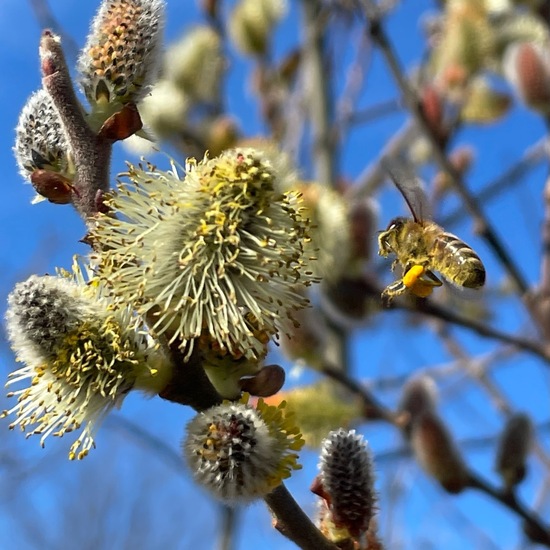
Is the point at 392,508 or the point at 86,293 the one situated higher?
Answer: the point at 86,293

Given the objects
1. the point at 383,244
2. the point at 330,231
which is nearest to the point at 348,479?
the point at 383,244

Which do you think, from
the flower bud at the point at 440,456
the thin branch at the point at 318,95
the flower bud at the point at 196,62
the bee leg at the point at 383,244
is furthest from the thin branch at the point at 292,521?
the thin branch at the point at 318,95

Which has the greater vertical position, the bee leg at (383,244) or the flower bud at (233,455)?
the flower bud at (233,455)

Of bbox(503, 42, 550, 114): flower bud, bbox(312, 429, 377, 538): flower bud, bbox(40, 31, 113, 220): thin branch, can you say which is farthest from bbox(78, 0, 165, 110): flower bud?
bbox(503, 42, 550, 114): flower bud

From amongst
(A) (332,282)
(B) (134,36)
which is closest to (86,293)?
(B) (134,36)

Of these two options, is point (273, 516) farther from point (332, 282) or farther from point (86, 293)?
point (332, 282)

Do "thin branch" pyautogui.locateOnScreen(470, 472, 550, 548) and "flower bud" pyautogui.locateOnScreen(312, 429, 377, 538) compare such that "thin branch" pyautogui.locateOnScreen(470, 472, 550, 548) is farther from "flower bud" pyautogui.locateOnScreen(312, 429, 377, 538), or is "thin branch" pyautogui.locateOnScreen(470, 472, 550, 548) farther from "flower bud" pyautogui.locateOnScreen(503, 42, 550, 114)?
"flower bud" pyautogui.locateOnScreen(503, 42, 550, 114)

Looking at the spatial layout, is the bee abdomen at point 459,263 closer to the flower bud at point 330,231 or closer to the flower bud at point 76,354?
the flower bud at point 76,354

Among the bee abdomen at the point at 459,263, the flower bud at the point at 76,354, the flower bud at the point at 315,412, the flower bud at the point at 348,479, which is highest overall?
the flower bud at the point at 76,354
